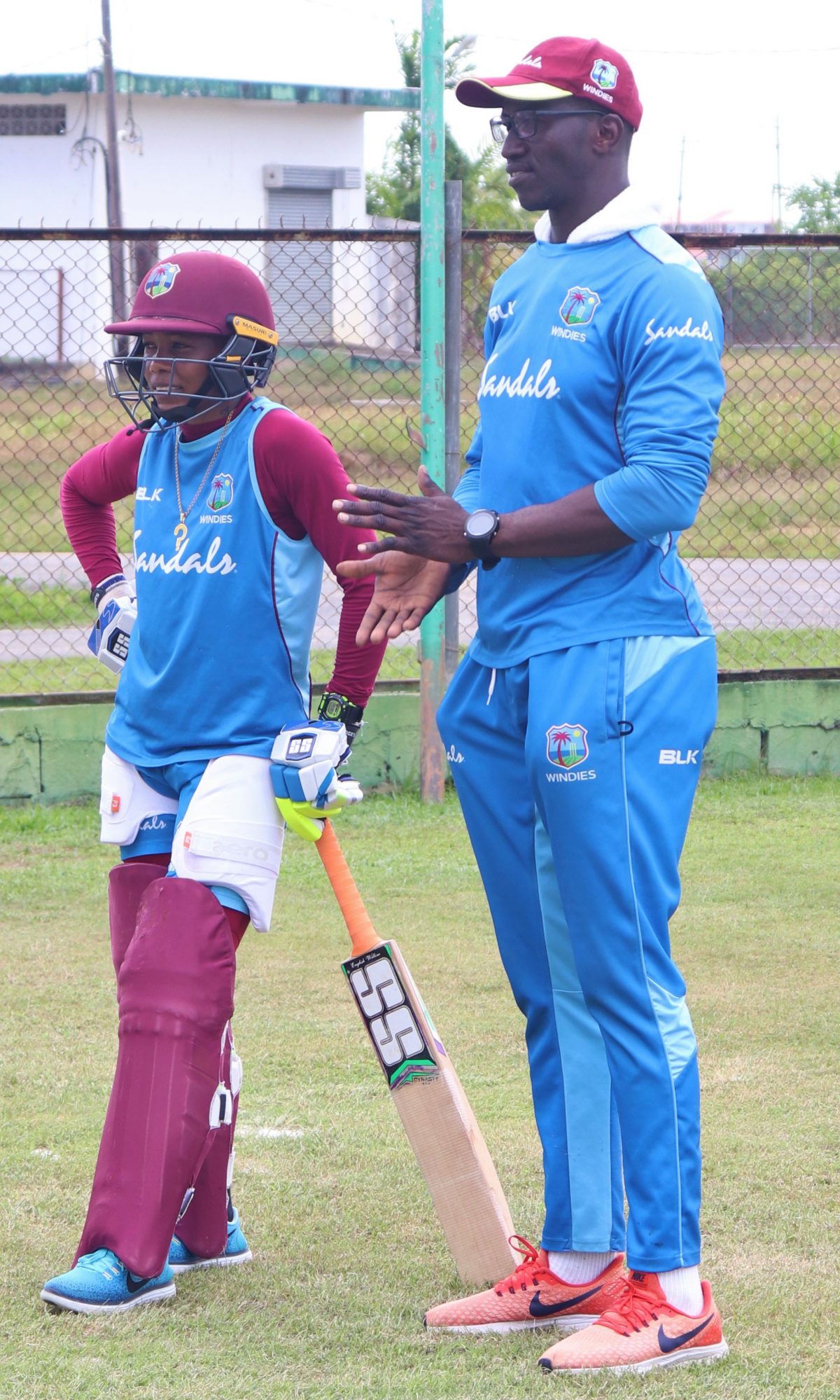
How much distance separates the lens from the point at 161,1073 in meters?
3.15

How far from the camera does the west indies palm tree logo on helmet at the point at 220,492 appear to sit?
3.38 meters

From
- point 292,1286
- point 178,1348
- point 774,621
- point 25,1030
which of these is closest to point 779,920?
point 25,1030

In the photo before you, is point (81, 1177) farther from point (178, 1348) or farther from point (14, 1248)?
point (178, 1348)

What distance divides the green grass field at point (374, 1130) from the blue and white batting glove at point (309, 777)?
3.02 ft

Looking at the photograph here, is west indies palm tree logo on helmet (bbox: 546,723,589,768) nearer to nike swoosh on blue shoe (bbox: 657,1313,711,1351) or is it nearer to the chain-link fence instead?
nike swoosh on blue shoe (bbox: 657,1313,711,1351)

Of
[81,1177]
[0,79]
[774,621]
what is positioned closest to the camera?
[81,1177]

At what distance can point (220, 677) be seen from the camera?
3.37 meters

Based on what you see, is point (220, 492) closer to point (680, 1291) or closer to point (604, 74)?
point (604, 74)

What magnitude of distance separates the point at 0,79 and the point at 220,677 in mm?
31334

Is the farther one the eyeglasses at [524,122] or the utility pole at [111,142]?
the utility pole at [111,142]

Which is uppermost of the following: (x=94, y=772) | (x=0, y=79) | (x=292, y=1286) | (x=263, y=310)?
(x=0, y=79)

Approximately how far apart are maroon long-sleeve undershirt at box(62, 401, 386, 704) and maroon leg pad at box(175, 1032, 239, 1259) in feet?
2.79

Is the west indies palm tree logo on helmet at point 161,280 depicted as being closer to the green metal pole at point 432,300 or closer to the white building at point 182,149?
the green metal pole at point 432,300

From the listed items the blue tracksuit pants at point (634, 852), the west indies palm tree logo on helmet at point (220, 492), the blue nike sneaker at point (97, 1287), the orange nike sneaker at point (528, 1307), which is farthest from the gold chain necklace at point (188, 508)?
the orange nike sneaker at point (528, 1307)
